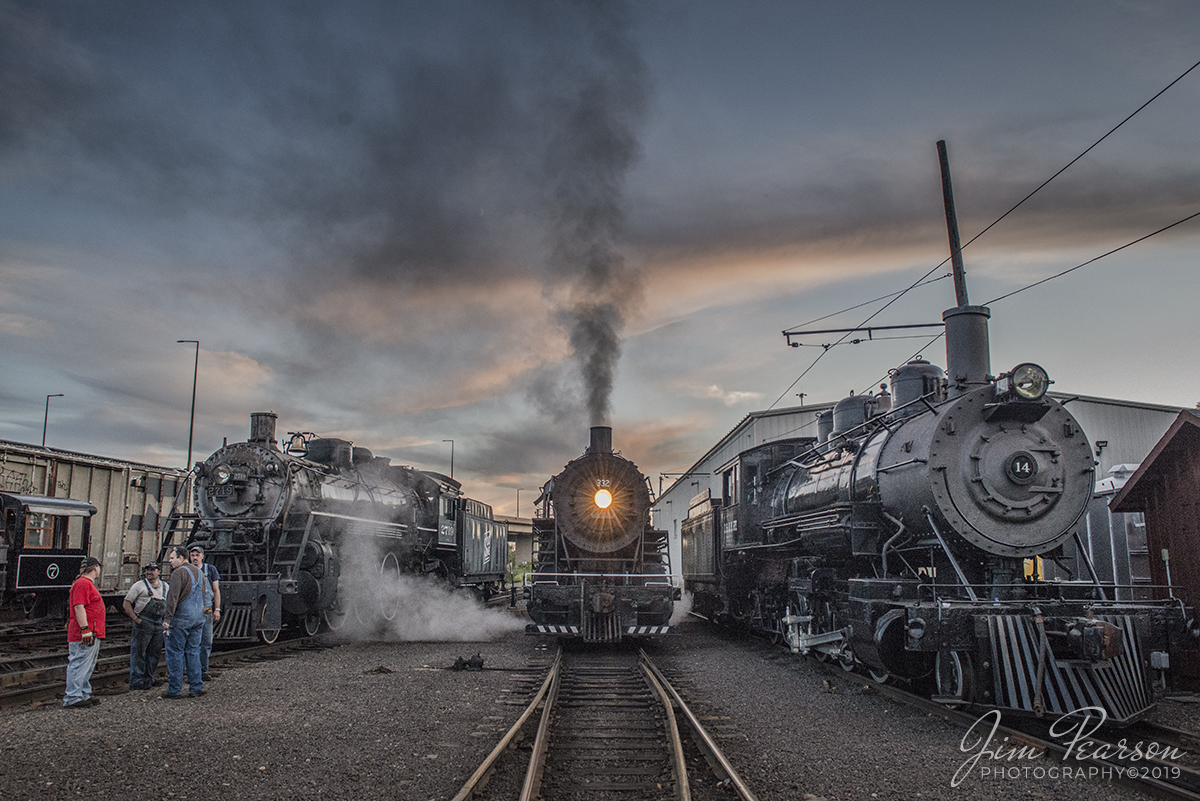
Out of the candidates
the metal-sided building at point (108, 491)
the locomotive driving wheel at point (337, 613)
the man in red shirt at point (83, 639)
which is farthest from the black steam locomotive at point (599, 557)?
the metal-sided building at point (108, 491)

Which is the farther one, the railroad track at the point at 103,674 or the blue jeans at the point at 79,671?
the railroad track at the point at 103,674

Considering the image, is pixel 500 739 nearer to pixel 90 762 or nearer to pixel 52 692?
pixel 90 762

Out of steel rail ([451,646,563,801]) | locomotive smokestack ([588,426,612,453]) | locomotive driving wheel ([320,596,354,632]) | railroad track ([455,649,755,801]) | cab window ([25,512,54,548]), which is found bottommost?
railroad track ([455,649,755,801])

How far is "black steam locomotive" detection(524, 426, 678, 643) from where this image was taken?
12.0 meters

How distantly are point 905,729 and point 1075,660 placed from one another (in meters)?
1.51

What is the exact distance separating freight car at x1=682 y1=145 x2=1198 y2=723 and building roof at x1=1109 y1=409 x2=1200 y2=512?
122cm

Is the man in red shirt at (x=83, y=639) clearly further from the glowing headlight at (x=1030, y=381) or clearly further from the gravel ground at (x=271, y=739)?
the glowing headlight at (x=1030, y=381)

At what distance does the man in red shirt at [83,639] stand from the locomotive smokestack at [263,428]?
549cm

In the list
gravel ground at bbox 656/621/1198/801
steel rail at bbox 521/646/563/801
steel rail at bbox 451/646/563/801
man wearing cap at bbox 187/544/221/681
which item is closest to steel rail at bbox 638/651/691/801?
gravel ground at bbox 656/621/1198/801

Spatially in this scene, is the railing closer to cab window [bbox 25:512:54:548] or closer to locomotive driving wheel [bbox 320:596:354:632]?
locomotive driving wheel [bbox 320:596:354:632]

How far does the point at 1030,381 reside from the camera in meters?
7.71

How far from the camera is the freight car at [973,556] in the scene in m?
6.73

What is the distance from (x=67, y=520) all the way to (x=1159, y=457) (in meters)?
19.0

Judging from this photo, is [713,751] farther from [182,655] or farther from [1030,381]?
[182,655]
